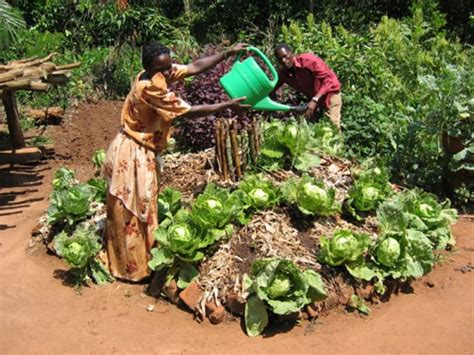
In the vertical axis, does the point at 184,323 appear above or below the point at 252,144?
below

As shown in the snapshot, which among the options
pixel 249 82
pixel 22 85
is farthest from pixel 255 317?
pixel 22 85

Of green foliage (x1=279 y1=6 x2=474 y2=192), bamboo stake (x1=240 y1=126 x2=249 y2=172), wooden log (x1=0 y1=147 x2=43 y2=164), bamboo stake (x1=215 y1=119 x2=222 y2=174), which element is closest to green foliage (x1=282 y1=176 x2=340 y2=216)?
bamboo stake (x1=240 y1=126 x2=249 y2=172)

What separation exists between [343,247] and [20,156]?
4.65 meters

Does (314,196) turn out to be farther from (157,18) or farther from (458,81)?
(157,18)

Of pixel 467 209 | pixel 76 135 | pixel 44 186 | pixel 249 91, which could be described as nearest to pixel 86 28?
pixel 76 135

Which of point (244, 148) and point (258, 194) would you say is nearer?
point (258, 194)

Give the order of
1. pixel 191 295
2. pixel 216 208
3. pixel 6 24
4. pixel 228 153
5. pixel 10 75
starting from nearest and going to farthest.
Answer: pixel 191 295, pixel 216 208, pixel 228 153, pixel 10 75, pixel 6 24

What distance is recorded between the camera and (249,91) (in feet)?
14.9

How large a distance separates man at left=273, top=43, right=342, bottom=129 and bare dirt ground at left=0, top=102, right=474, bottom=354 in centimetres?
170

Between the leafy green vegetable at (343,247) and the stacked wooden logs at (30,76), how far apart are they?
3732 mm

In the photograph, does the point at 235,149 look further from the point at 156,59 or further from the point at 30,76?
the point at 30,76

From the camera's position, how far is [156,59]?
147 inches

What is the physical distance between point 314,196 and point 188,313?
1.13 m

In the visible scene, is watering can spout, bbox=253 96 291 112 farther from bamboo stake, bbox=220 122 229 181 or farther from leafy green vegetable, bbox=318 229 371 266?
leafy green vegetable, bbox=318 229 371 266
